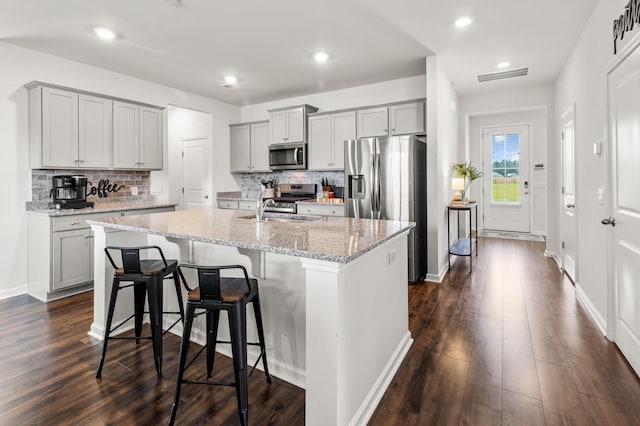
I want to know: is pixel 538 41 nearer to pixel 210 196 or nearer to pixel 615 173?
pixel 615 173

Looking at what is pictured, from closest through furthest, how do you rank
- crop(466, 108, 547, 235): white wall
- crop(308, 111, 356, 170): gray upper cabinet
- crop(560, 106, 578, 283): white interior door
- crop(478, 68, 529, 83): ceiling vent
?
crop(560, 106, 578, 283): white interior door
crop(478, 68, 529, 83): ceiling vent
crop(308, 111, 356, 170): gray upper cabinet
crop(466, 108, 547, 235): white wall

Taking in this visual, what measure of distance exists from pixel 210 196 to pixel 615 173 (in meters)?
5.47

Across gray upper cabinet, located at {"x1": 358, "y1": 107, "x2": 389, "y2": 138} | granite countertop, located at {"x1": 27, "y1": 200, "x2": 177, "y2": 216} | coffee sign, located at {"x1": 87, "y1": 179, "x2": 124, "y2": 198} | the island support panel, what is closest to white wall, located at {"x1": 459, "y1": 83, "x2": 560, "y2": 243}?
gray upper cabinet, located at {"x1": 358, "y1": 107, "x2": 389, "y2": 138}

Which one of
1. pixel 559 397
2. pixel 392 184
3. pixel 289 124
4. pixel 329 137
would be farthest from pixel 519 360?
pixel 289 124

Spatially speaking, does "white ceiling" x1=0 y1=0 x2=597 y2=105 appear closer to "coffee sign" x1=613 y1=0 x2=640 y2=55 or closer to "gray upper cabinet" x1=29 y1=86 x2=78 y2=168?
"gray upper cabinet" x1=29 y1=86 x2=78 y2=168

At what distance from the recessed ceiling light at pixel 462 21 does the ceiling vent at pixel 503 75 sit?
1823 mm

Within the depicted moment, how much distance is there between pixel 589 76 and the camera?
10.0ft

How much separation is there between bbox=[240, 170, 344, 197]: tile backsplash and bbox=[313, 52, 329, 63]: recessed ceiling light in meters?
1.81

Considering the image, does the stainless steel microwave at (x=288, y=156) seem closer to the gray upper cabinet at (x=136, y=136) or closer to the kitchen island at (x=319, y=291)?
the gray upper cabinet at (x=136, y=136)

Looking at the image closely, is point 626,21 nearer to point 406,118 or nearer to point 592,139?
point 592,139

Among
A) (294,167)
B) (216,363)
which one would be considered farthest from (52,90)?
(216,363)

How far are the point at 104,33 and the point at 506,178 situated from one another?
7.32 m

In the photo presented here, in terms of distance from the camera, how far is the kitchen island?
1.51m

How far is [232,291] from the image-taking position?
5.89ft
